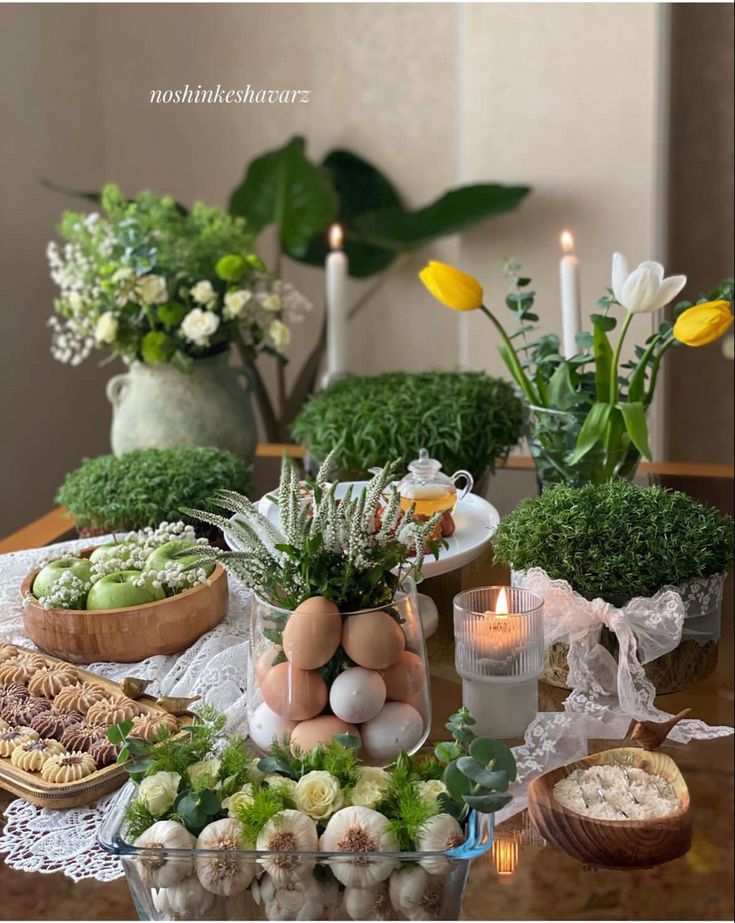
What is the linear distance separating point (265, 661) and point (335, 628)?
0.07m

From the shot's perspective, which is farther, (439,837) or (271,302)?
(271,302)

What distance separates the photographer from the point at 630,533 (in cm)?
103

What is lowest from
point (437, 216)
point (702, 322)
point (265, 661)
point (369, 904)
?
point (369, 904)

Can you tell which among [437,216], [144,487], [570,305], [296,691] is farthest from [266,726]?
[437,216]

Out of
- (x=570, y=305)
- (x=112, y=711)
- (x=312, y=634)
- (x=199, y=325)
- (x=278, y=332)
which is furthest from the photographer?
(x=278, y=332)

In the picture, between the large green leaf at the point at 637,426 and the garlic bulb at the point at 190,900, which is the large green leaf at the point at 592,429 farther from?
the garlic bulb at the point at 190,900

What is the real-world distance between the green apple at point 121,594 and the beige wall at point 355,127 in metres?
1.49

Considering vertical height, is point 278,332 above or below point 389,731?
above

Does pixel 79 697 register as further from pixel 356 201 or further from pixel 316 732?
pixel 356 201

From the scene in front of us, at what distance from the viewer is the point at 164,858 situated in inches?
28.2

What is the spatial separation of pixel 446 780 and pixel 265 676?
171 mm

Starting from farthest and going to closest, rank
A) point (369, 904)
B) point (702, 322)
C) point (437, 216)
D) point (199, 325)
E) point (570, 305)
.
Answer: point (437, 216) < point (199, 325) < point (570, 305) < point (702, 322) < point (369, 904)

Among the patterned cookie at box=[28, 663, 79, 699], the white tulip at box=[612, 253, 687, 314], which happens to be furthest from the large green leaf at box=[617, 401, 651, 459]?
the patterned cookie at box=[28, 663, 79, 699]

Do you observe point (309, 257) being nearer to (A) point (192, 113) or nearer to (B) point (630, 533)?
(A) point (192, 113)
